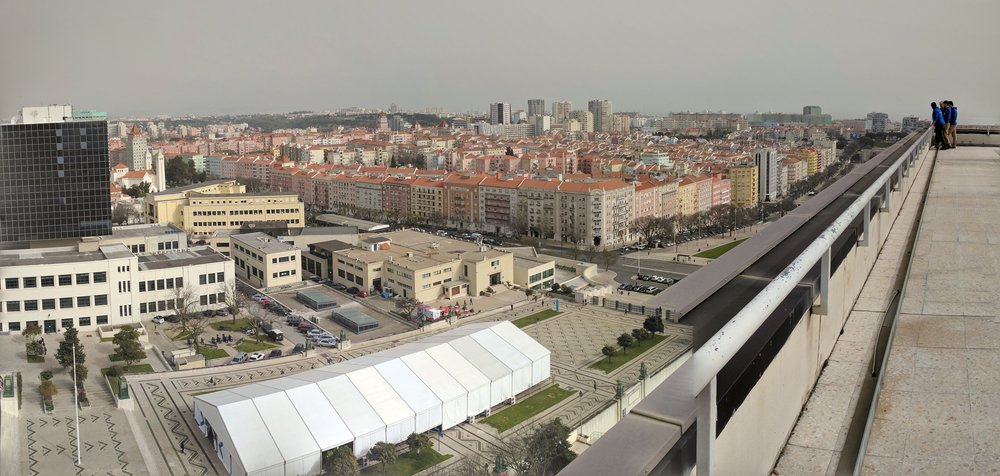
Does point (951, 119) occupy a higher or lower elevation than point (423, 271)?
higher

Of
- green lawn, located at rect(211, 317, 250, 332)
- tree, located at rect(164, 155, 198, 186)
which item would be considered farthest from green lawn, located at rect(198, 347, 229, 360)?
tree, located at rect(164, 155, 198, 186)

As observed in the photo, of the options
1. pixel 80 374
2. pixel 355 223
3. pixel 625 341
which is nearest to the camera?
pixel 80 374

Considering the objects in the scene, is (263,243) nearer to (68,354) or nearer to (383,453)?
(68,354)

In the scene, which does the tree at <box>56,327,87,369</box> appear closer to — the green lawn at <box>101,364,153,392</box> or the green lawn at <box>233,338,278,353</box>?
the green lawn at <box>101,364,153,392</box>

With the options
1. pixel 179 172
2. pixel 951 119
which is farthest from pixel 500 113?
pixel 951 119

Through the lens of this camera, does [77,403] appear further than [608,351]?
No

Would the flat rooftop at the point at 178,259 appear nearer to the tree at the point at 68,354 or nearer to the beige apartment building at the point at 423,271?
the beige apartment building at the point at 423,271
